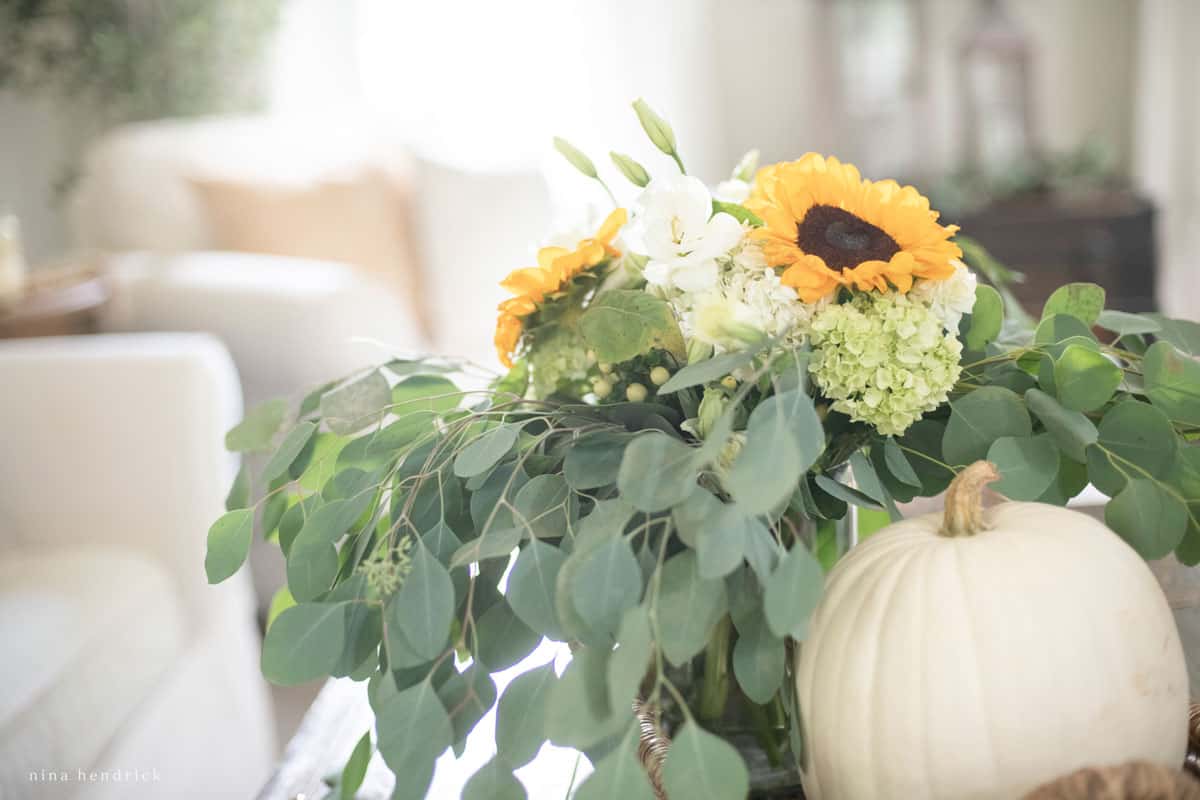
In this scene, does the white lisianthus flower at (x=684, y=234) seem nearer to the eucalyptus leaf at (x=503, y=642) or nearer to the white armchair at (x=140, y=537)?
the eucalyptus leaf at (x=503, y=642)

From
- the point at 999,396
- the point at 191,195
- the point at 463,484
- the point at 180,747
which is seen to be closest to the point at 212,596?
the point at 180,747

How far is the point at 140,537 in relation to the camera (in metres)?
1.25

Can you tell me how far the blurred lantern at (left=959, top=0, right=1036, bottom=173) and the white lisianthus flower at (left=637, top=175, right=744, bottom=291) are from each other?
105 inches

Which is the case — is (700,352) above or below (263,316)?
above

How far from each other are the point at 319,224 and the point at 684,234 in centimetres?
180

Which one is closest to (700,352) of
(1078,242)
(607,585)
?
(607,585)

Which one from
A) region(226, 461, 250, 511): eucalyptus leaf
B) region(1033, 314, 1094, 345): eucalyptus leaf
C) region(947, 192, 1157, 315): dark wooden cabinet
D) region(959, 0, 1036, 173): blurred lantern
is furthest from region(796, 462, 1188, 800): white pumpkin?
region(959, 0, 1036, 173): blurred lantern

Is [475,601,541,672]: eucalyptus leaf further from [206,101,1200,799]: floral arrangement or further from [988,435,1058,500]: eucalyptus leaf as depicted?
[988,435,1058,500]: eucalyptus leaf

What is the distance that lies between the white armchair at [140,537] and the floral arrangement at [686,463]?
0.71 meters

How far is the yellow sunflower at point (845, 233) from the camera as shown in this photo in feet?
1.49

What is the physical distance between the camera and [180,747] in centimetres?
118

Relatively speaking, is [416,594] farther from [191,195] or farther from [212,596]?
[191,195]

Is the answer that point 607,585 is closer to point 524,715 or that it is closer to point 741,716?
point 524,715
